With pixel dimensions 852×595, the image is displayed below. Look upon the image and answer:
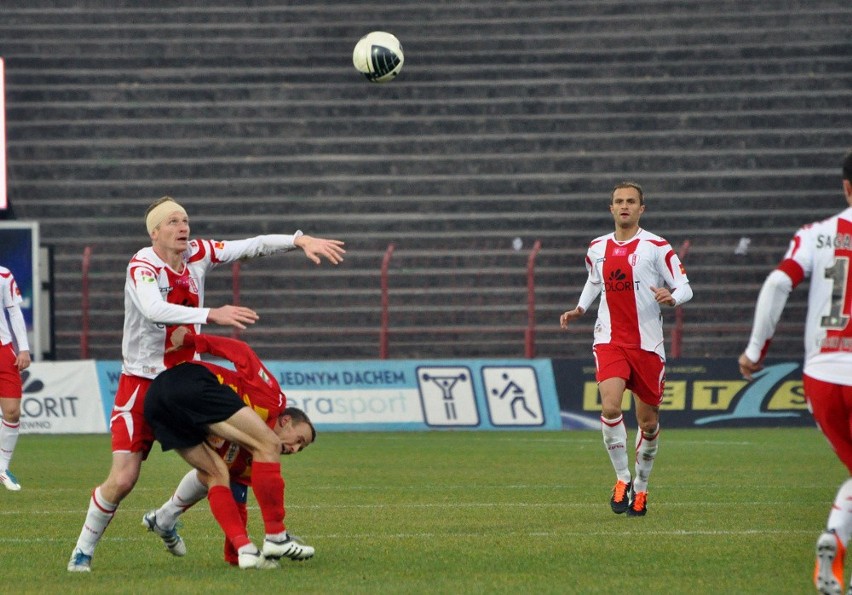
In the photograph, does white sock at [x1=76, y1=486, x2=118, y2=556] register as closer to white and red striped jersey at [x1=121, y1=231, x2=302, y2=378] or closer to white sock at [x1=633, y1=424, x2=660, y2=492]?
white and red striped jersey at [x1=121, y1=231, x2=302, y2=378]

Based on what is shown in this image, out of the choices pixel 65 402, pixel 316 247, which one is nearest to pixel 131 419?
pixel 316 247

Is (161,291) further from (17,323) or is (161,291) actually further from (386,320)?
(386,320)

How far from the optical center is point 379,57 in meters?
18.9

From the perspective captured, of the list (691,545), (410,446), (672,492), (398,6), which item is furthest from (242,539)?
(398,6)

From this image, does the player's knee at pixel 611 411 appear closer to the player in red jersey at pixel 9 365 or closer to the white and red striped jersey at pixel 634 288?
the white and red striped jersey at pixel 634 288

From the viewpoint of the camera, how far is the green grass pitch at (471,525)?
7.78 m

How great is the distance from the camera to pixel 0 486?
14242 millimetres

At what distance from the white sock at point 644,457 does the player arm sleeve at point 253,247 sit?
386 cm

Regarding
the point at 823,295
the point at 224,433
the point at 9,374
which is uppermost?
the point at 823,295

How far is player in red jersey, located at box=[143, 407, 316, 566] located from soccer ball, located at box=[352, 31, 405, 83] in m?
11.1

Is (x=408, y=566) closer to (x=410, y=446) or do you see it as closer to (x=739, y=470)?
(x=739, y=470)

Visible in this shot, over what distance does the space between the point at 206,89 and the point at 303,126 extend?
7.04 ft

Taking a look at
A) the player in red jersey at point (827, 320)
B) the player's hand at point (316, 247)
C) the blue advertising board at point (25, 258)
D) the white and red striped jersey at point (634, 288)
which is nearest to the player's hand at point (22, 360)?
the white and red striped jersey at point (634, 288)

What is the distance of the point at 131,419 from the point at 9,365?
20.4 ft
